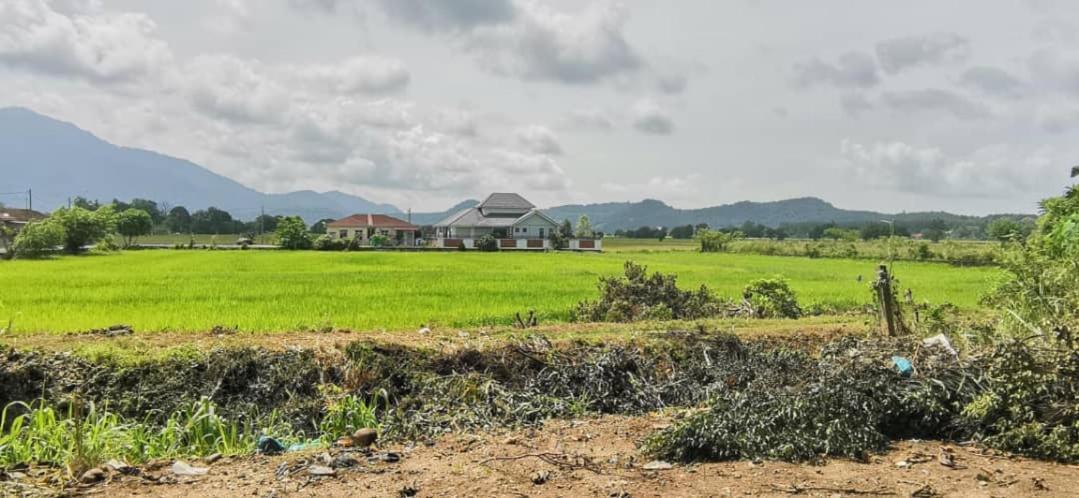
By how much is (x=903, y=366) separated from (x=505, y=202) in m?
69.1

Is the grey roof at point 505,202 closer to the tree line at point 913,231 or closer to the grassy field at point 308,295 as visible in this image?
the tree line at point 913,231

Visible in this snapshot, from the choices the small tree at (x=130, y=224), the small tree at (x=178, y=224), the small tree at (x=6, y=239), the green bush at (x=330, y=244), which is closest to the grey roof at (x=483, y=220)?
the green bush at (x=330, y=244)

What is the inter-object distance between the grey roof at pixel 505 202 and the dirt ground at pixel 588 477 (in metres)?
69.0

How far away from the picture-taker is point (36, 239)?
119 ft

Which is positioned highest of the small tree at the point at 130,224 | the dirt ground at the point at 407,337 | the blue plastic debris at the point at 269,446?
the small tree at the point at 130,224

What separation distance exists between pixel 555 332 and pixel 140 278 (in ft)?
59.5

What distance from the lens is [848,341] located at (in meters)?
8.23

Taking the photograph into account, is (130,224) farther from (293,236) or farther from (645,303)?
(645,303)

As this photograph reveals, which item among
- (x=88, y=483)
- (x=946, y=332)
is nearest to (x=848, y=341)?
(x=946, y=332)

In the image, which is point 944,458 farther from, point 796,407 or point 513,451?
point 513,451

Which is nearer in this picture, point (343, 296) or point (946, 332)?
point (946, 332)

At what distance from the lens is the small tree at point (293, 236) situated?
5688 centimetres

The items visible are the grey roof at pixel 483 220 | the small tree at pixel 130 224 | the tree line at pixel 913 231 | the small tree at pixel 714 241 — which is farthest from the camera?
the grey roof at pixel 483 220

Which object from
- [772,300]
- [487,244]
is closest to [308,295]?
[772,300]
